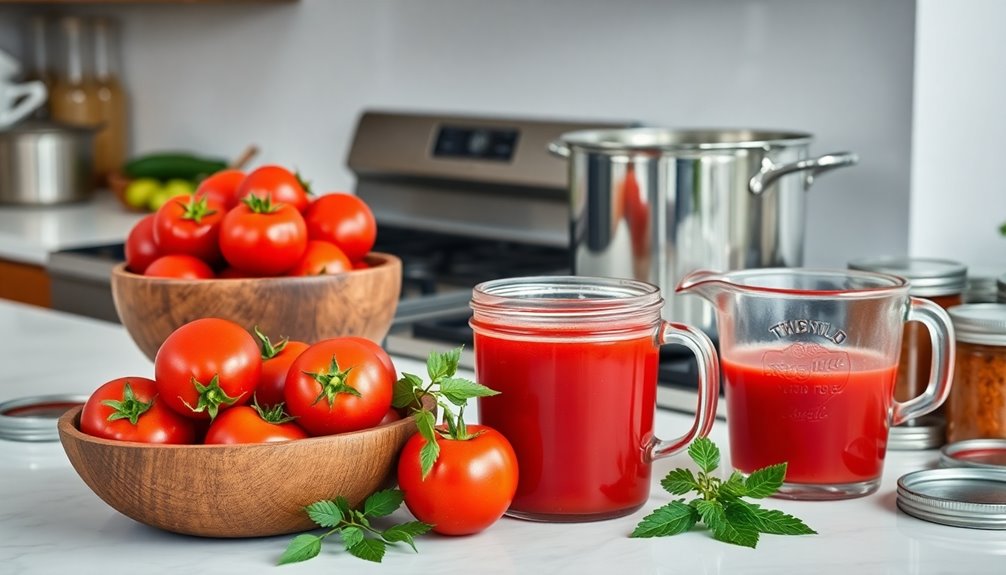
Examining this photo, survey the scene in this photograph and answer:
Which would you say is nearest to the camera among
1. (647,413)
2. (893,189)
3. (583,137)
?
(647,413)

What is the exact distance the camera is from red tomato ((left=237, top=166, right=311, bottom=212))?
130 centimetres

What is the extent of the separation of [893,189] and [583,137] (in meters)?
0.55

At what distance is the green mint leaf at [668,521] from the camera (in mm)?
918

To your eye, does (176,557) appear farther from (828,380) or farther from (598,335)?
(828,380)

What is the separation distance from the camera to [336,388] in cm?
89

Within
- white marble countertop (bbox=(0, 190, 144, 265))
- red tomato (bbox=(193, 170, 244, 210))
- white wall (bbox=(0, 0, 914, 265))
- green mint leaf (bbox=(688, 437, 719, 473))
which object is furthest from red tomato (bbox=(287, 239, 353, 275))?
white marble countertop (bbox=(0, 190, 144, 265))

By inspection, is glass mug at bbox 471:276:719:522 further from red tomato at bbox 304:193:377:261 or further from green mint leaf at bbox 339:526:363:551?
red tomato at bbox 304:193:377:261

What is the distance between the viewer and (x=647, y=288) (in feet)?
3.25

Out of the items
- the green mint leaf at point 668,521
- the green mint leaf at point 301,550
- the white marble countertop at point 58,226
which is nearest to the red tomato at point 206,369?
the green mint leaf at point 301,550

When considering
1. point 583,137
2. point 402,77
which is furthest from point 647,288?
point 402,77

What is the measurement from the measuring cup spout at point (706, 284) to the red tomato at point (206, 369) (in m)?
0.34

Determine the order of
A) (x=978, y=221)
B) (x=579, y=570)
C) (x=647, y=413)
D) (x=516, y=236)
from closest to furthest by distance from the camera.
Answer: (x=579, y=570) → (x=647, y=413) → (x=978, y=221) → (x=516, y=236)

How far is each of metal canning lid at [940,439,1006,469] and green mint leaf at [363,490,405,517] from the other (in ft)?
1.48

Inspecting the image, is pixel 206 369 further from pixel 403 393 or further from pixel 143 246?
pixel 143 246
